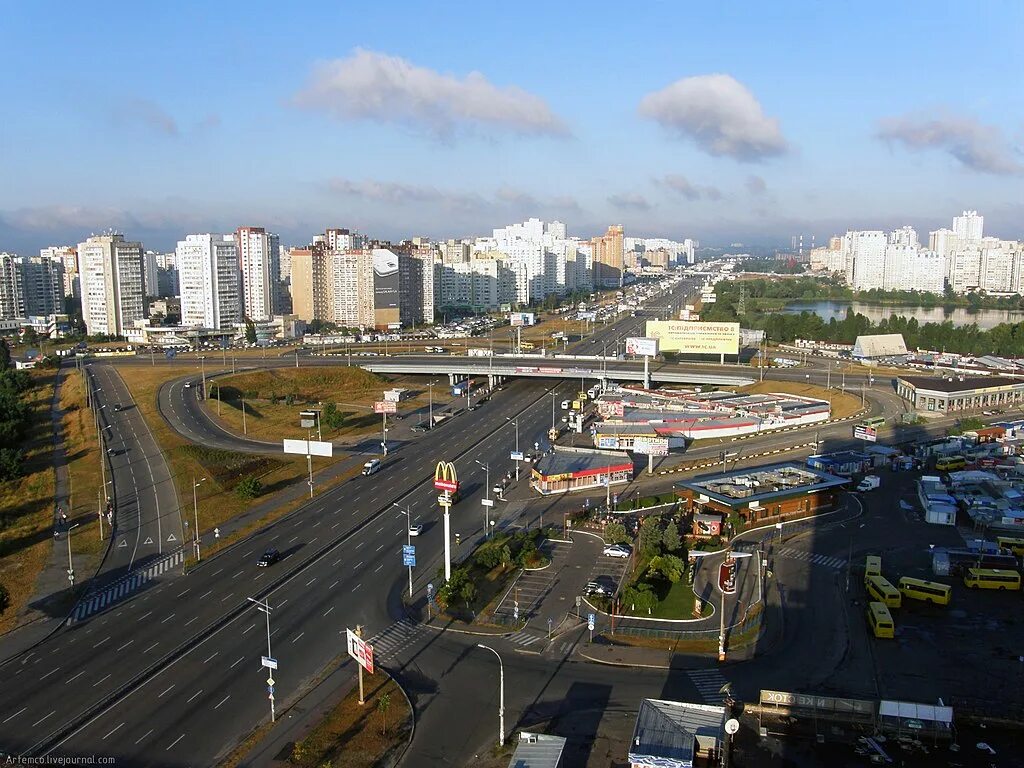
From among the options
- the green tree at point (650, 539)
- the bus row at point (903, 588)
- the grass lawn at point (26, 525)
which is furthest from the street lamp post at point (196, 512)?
the bus row at point (903, 588)

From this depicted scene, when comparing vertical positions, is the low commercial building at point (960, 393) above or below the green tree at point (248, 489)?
above

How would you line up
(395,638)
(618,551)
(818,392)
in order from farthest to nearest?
(818,392) → (618,551) → (395,638)

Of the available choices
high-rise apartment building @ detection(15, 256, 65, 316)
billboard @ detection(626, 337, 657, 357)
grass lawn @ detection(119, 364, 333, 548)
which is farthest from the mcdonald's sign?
high-rise apartment building @ detection(15, 256, 65, 316)

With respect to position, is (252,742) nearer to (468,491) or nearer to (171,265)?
(468,491)

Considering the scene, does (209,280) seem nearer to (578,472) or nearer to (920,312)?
(578,472)

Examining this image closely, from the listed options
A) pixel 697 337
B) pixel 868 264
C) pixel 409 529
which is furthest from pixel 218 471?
pixel 868 264

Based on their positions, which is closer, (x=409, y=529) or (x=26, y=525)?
(x=409, y=529)

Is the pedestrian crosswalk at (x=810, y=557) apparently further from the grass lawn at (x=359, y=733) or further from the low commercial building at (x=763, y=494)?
the grass lawn at (x=359, y=733)
